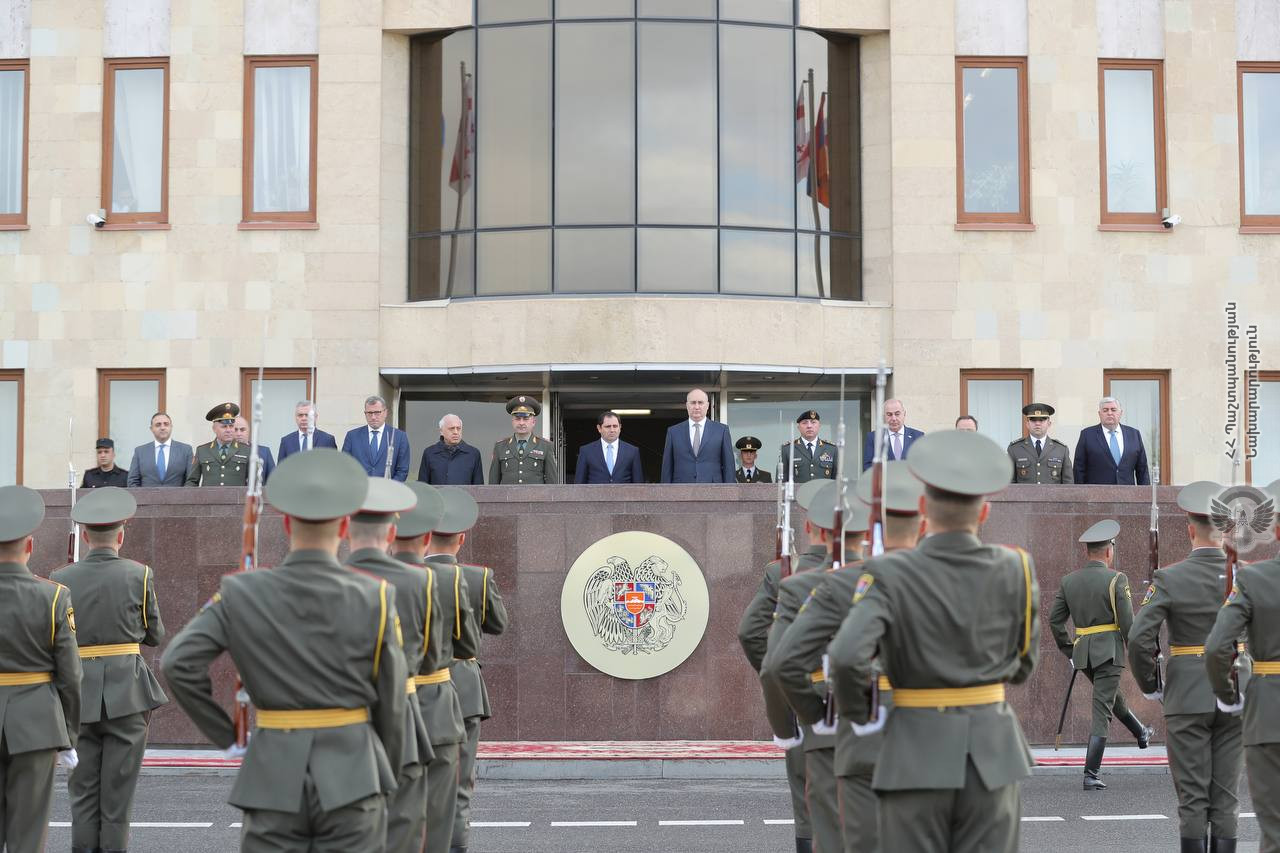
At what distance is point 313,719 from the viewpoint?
244 inches

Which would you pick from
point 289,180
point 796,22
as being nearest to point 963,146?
point 796,22

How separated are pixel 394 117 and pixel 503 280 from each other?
2.74 metres

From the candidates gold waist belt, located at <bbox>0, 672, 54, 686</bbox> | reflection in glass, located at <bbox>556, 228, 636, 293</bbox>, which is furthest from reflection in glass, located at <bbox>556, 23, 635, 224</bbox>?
gold waist belt, located at <bbox>0, 672, 54, 686</bbox>

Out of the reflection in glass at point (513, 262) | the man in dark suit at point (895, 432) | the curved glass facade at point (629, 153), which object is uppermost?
the curved glass facade at point (629, 153)

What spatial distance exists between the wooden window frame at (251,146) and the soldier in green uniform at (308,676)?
693 inches

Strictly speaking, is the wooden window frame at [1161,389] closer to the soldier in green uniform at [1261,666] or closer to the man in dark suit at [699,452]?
the man in dark suit at [699,452]

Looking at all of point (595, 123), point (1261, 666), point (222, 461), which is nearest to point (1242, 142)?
point (595, 123)

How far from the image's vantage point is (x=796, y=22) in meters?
23.5

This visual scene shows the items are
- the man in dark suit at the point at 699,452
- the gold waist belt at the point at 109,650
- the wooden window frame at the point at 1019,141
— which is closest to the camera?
the gold waist belt at the point at 109,650

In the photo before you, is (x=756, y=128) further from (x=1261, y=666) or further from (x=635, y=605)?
(x=1261, y=666)

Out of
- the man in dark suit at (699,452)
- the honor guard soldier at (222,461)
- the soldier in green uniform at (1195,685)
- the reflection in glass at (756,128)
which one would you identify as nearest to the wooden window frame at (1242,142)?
the reflection in glass at (756,128)

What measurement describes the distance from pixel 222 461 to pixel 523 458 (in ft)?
10.2

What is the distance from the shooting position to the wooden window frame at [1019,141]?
23547 millimetres

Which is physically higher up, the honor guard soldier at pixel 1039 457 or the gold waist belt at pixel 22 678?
the honor guard soldier at pixel 1039 457
